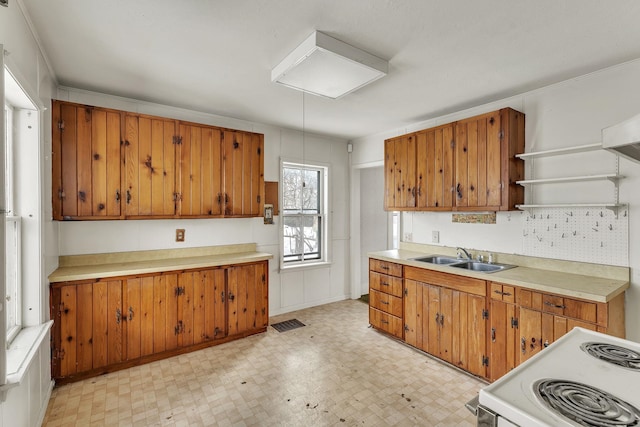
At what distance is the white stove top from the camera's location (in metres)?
0.90

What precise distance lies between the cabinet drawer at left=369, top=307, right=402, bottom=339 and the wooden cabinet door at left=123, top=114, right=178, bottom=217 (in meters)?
2.58

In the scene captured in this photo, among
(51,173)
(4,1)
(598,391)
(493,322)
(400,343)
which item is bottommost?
(400,343)

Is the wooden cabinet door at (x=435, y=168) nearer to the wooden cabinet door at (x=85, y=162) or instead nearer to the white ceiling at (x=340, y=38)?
the white ceiling at (x=340, y=38)

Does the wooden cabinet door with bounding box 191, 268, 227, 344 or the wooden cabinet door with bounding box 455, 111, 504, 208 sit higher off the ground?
the wooden cabinet door with bounding box 455, 111, 504, 208

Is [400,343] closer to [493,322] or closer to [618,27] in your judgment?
[493,322]

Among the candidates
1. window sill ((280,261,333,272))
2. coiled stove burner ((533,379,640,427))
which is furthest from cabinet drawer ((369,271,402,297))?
coiled stove burner ((533,379,640,427))

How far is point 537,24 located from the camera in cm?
188

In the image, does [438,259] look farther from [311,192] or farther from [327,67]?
[327,67]

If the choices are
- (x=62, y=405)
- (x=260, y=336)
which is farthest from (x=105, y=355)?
(x=260, y=336)

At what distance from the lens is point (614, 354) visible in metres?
1.28

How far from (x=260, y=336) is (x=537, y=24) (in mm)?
3703

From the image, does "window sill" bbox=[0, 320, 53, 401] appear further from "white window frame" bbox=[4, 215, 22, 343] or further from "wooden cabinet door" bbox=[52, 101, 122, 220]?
"wooden cabinet door" bbox=[52, 101, 122, 220]

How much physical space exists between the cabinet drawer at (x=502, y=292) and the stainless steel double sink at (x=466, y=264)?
0.33m

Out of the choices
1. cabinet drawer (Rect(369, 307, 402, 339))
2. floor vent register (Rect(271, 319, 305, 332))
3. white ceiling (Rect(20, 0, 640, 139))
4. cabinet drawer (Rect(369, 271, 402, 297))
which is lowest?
floor vent register (Rect(271, 319, 305, 332))
